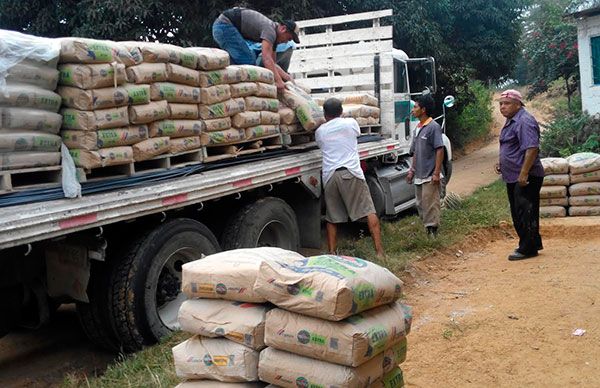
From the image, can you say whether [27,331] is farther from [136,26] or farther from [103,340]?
[136,26]

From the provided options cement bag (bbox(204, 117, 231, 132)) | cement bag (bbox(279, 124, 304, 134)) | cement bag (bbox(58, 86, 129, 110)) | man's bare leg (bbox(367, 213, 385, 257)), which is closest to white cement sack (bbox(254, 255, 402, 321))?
cement bag (bbox(58, 86, 129, 110))

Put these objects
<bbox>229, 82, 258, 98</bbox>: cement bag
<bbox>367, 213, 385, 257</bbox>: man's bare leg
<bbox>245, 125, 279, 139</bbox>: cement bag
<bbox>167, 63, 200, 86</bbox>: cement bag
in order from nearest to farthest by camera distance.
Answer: <bbox>167, 63, 200, 86</bbox>: cement bag → <bbox>229, 82, 258, 98</bbox>: cement bag → <bbox>245, 125, 279, 139</bbox>: cement bag → <bbox>367, 213, 385, 257</bbox>: man's bare leg

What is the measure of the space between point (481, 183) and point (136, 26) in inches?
336

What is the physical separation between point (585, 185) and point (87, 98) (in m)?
7.41

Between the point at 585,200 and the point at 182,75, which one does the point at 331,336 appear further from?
the point at 585,200

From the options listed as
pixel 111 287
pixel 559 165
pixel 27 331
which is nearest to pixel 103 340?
pixel 111 287

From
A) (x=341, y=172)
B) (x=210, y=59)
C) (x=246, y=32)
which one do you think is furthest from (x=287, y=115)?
(x=210, y=59)

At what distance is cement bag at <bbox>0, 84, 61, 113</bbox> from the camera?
12.1 feet

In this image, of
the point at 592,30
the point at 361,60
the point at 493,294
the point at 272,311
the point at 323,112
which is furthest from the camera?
the point at 592,30

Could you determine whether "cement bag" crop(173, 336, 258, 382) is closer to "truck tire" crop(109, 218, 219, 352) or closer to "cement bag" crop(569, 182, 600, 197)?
"truck tire" crop(109, 218, 219, 352)

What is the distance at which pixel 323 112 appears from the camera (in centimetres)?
701

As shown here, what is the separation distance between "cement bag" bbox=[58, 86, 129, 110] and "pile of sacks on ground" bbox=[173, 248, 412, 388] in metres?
1.61

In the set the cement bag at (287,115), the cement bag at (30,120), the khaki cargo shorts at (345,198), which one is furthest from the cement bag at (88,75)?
the khaki cargo shorts at (345,198)

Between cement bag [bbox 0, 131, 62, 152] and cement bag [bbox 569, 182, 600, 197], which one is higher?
Result: cement bag [bbox 0, 131, 62, 152]
